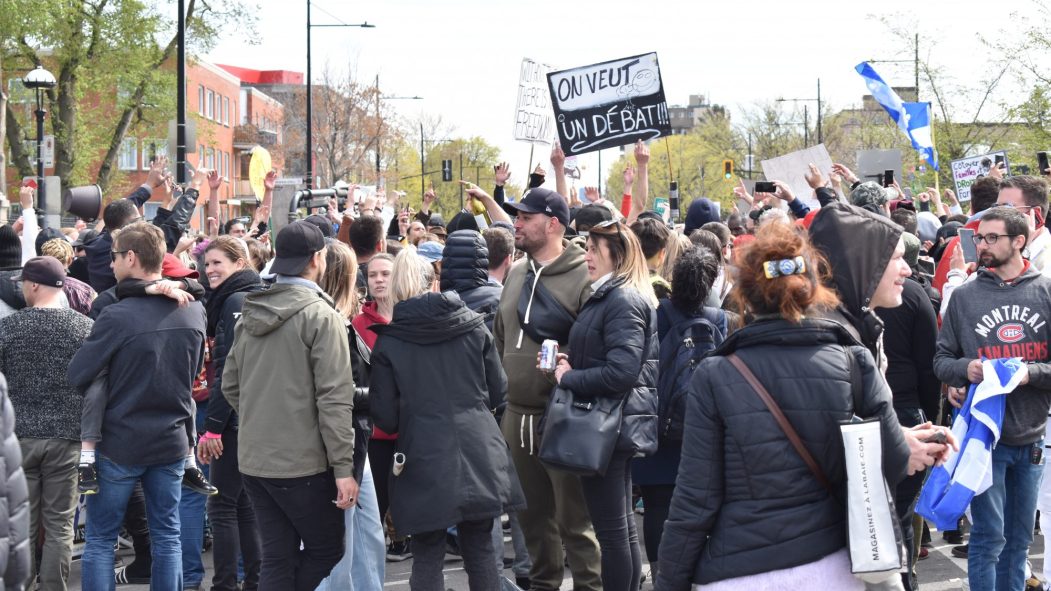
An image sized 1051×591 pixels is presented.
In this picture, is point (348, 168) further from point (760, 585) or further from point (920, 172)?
point (760, 585)

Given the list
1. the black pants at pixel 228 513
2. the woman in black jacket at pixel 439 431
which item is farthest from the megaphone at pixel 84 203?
the woman in black jacket at pixel 439 431

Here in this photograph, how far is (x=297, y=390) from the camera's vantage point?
17.4ft

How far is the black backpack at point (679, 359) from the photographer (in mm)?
6133

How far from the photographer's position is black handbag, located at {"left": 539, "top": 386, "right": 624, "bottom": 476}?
5520 millimetres

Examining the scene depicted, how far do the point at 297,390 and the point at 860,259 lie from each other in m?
2.67

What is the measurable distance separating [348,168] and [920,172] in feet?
100

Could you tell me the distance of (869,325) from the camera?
3910 mm

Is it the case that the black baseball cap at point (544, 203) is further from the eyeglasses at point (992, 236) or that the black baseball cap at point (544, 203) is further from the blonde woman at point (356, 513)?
the eyeglasses at point (992, 236)

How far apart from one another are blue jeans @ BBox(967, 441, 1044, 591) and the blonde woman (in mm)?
3121

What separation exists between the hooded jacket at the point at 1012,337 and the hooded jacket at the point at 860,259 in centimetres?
216

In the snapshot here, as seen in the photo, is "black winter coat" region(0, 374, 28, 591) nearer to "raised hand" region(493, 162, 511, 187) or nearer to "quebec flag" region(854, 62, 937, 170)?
"raised hand" region(493, 162, 511, 187)

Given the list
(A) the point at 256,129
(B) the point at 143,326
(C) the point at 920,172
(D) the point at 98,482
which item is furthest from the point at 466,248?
(A) the point at 256,129

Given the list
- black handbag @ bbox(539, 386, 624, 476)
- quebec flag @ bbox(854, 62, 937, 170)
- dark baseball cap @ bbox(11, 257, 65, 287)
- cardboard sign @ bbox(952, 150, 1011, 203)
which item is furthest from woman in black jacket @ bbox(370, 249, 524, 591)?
cardboard sign @ bbox(952, 150, 1011, 203)

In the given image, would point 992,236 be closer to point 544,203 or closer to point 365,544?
point 544,203
